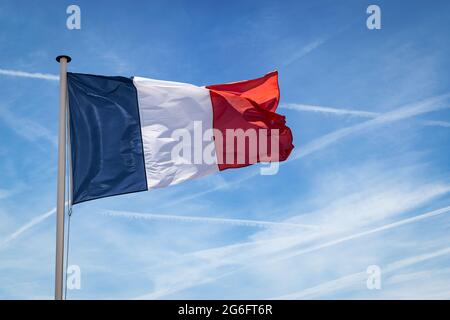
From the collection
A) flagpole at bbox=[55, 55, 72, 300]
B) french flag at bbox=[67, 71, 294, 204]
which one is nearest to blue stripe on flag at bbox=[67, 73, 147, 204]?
french flag at bbox=[67, 71, 294, 204]

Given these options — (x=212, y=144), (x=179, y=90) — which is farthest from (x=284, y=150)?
(x=179, y=90)

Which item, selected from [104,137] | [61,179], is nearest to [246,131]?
[104,137]

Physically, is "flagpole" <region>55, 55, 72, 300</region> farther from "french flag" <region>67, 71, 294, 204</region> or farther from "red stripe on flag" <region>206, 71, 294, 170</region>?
"red stripe on flag" <region>206, 71, 294, 170</region>

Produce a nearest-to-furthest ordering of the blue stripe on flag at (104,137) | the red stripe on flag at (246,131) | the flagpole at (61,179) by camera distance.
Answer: the flagpole at (61,179) → the blue stripe on flag at (104,137) → the red stripe on flag at (246,131)

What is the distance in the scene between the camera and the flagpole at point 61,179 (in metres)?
16.9

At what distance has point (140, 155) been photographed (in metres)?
20.0

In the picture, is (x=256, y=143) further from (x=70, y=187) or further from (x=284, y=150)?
(x=70, y=187)

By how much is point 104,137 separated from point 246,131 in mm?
5111

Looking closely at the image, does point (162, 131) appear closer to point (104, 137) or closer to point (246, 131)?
point (104, 137)

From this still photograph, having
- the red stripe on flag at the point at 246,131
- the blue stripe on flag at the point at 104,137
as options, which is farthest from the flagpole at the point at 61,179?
the red stripe on flag at the point at 246,131

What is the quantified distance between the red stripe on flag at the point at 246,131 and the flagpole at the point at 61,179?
535cm

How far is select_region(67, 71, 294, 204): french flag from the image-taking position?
1916 centimetres

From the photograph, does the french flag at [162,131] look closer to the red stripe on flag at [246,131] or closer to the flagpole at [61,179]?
the red stripe on flag at [246,131]

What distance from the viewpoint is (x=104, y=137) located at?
63.9ft
